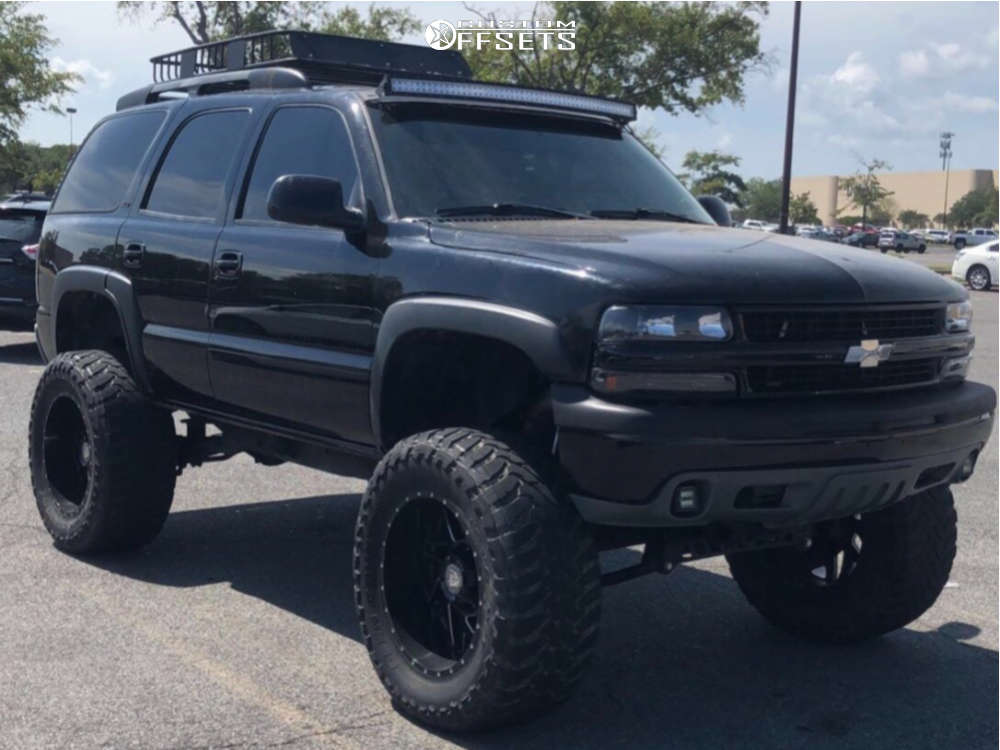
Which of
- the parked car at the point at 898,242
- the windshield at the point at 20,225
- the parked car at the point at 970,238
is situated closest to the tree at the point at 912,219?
the parked car at the point at 970,238

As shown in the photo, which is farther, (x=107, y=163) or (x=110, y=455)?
(x=107, y=163)

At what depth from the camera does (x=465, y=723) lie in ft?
13.5

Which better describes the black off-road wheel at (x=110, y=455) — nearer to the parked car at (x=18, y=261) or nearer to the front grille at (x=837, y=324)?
the front grille at (x=837, y=324)

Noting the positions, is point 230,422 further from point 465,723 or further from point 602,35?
point 602,35

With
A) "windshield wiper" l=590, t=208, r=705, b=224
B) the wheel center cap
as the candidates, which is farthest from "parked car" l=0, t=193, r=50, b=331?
the wheel center cap

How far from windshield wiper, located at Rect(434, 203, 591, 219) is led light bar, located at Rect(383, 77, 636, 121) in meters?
0.54

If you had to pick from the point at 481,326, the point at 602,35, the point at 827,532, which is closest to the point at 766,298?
the point at 481,326

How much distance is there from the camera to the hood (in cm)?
397

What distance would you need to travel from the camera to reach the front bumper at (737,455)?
3803 millimetres

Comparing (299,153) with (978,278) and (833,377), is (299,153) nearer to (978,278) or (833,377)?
(833,377)

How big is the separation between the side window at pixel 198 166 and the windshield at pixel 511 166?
962 mm

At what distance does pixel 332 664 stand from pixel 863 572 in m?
1.98

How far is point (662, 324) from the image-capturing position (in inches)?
153

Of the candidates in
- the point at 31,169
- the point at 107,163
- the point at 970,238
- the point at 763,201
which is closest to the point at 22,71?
the point at 31,169
